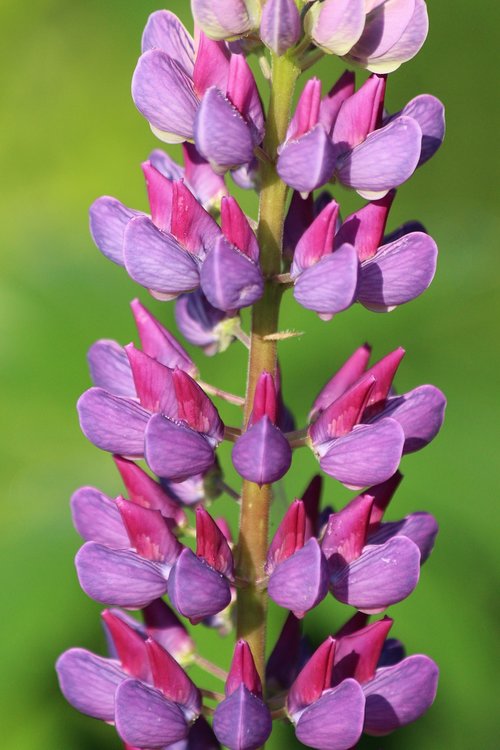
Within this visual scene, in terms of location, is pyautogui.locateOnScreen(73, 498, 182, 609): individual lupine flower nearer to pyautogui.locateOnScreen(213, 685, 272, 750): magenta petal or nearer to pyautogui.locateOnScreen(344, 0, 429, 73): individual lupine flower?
pyautogui.locateOnScreen(213, 685, 272, 750): magenta petal

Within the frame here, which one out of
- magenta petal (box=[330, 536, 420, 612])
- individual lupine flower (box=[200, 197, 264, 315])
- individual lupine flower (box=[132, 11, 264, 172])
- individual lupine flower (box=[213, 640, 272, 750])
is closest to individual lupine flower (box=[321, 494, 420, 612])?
magenta petal (box=[330, 536, 420, 612])

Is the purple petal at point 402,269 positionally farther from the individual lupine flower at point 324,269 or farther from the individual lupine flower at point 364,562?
the individual lupine flower at point 364,562

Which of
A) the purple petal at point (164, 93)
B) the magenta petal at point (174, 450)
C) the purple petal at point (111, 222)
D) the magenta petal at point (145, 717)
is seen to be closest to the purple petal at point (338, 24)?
the purple petal at point (164, 93)

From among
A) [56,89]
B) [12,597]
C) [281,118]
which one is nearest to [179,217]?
[281,118]

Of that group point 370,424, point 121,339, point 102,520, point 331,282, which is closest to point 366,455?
point 370,424

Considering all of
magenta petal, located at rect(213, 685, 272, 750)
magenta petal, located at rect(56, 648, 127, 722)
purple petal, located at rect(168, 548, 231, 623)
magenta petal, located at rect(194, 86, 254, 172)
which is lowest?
magenta petal, located at rect(213, 685, 272, 750)

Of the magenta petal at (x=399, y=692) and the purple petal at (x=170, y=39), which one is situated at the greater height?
the purple petal at (x=170, y=39)
